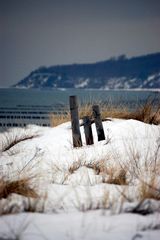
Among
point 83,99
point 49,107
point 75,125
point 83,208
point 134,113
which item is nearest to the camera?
point 83,208

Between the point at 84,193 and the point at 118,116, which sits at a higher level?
the point at 118,116

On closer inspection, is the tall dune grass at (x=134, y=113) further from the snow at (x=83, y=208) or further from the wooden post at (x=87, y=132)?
the snow at (x=83, y=208)

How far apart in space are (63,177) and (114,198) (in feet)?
3.90

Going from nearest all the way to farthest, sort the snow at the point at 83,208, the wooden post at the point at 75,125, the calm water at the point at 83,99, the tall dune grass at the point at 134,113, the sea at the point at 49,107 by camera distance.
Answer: the snow at the point at 83,208 → the wooden post at the point at 75,125 → the tall dune grass at the point at 134,113 → the sea at the point at 49,107 → the calm water at the point at 83,99

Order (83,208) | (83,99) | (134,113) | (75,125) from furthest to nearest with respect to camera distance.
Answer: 1. (83,99)
2. (134,113)
3. (75,125)
4. (83,208)

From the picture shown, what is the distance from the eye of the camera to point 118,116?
8039 millimetres

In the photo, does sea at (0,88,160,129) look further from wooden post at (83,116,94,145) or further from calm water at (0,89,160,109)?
wooden post at (83,116,94,145)

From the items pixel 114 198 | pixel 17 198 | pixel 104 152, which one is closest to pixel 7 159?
pixel 104 152

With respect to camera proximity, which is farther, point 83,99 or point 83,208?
point 83,99

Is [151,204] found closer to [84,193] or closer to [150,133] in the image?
[84,193]

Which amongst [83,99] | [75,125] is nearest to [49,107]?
[83,99]

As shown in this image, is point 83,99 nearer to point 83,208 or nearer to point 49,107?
point 83,208

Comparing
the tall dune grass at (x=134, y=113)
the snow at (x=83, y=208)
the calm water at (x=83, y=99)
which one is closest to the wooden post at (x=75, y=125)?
the snow at (x=83, y=208)

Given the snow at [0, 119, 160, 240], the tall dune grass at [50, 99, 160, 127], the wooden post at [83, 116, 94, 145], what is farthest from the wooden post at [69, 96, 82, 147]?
the tall dune grass at [50, 99, 160, 127]
